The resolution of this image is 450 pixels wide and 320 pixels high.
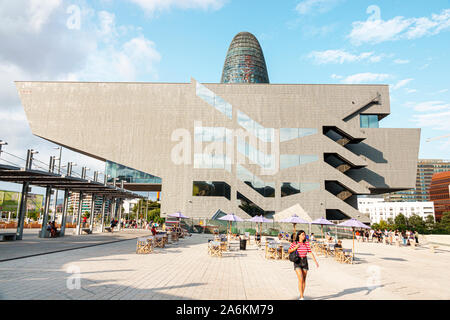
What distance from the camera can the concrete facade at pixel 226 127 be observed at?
42941mm

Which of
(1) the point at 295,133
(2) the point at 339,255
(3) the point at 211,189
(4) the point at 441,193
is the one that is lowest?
(2) the point at 339,255

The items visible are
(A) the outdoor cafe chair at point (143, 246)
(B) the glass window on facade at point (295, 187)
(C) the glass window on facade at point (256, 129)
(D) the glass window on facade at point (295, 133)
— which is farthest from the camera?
(C) the glass window on facade at point (256, 129)

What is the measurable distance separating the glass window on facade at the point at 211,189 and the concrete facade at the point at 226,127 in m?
0.64

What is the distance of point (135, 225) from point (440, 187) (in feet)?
503

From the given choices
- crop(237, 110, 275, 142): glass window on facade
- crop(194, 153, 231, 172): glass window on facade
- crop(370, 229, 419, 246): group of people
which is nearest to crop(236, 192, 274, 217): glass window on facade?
crop(194, 153, 231, 172): glass window on facade

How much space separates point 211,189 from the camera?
43.2 meters

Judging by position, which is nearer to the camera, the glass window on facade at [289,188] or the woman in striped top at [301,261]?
the woman in striped top at [301,261]

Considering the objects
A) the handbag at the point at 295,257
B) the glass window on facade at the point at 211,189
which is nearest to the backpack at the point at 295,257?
the handbag at the point at 295,257

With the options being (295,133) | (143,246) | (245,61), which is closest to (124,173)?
(295,133)

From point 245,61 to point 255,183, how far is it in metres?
89.7

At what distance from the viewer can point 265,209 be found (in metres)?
41.8

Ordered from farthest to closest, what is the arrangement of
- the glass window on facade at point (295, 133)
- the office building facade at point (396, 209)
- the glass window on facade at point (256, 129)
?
the office building facade at point (396, 209), the glass window on facade at point (256, 129), the glass window on facade at point (295, 133)

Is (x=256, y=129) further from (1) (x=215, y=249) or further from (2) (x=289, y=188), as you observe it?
(1) (x=215, y=249)

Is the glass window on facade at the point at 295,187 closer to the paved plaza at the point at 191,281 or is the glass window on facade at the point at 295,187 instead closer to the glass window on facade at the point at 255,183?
the glass window on facade at the point at 255,183
